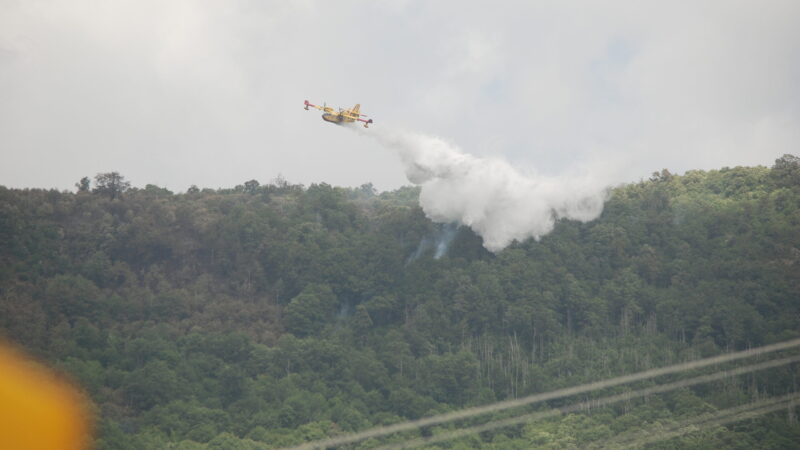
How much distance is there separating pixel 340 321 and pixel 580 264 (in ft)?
62.6

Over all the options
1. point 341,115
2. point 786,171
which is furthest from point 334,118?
point 786,171

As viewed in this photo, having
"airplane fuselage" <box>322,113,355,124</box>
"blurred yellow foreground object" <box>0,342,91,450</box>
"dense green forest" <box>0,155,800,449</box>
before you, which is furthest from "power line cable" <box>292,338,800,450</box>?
"airplane fuselage" <box>322,113,355,124</box>

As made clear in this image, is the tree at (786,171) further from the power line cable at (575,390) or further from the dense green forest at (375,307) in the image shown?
the power line cable at (575,390)

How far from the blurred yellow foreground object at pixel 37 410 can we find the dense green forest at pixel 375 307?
1.69 m

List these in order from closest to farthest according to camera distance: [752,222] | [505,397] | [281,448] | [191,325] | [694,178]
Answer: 1. [281,448]
2. [505,397]
3. [191,325]
4. [752,222]
5. [694,178]

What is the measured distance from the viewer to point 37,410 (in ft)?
269

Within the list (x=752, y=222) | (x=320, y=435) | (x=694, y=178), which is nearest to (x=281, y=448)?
(x=320, y=435)

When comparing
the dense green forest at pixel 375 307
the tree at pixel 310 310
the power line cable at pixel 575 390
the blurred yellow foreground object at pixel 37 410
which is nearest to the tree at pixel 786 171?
the dense green forest at pixel 375 307

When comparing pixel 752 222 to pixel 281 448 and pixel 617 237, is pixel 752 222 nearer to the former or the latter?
pixel 617 237

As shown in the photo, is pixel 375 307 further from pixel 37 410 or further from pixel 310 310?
pixel 37 410

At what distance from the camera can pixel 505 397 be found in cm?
9256

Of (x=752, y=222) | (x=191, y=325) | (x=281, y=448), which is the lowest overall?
(x=281, y=448)

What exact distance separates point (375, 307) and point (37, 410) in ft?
98.0

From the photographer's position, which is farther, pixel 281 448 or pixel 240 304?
pixel 240 304
